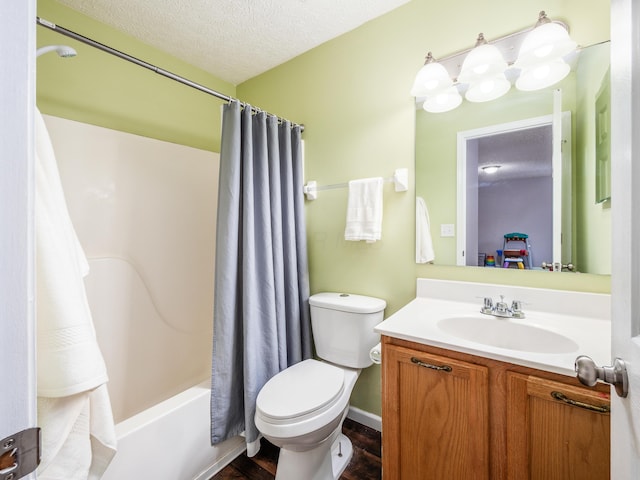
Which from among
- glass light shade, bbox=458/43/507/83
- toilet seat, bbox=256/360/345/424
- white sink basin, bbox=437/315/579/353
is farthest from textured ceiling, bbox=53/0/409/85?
toilet seat, bbox=256/360/345/424

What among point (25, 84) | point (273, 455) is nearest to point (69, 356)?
point (25, 84)

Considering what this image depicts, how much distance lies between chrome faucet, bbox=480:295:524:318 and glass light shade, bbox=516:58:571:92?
91 centimetres

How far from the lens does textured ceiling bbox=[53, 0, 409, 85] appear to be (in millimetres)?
1502

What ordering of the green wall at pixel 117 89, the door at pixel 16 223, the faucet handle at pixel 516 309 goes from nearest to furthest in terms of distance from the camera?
the door at pixel 16 223
the faucet handle at pixel 516 309
the green wall at pixel 117 89

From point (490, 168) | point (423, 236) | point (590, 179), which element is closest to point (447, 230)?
point (423, 236)

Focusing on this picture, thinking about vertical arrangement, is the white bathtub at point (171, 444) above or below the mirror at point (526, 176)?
below

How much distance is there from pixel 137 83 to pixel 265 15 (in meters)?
0.91

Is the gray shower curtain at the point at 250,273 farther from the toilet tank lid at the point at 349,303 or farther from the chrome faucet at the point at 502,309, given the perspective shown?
the chrome faucet at the point at 502,309

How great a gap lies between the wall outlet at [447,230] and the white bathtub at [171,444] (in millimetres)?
1391

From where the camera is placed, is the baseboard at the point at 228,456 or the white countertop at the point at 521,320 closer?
the white countertop at the point at 521,320

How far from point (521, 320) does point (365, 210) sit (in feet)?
2.83

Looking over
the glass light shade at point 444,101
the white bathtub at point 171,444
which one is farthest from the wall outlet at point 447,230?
the white bathtub at point 171,444

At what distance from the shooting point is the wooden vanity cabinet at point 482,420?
2.50ft

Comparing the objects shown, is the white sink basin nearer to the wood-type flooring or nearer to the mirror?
the mirror
